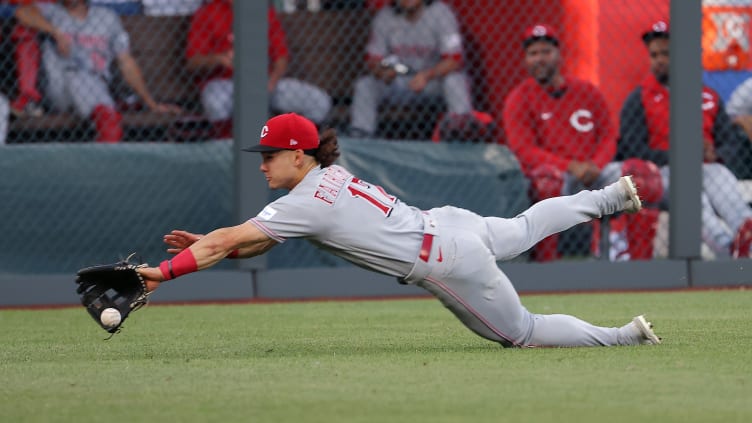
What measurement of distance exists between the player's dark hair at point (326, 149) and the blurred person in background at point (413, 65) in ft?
15.0

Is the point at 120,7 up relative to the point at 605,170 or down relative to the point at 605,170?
up

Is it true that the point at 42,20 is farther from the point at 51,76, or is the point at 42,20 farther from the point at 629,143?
the point at 629,143

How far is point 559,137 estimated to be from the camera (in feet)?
35.4

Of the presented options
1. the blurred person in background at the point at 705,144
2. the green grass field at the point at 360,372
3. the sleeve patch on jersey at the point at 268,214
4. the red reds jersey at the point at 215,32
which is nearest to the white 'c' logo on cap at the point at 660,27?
the blurred person in background at the point at 705,144

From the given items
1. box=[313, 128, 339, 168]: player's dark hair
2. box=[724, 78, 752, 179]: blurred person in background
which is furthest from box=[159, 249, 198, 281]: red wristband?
box=[724, 78, 752, 179]: blurred person in background

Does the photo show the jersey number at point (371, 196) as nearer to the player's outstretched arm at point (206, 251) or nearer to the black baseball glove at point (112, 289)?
the player's outstretched arm at point (206, 251)

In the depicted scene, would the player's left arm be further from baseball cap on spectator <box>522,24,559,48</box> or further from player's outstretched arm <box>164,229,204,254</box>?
player's outstretched arm <box>164,229,204,254</box>

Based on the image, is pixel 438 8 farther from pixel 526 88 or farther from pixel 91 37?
pixel 91 37

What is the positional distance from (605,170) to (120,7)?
4146mm

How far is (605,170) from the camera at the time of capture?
10625 mm

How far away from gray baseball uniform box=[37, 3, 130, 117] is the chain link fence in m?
0.01

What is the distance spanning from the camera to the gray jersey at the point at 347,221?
587cm

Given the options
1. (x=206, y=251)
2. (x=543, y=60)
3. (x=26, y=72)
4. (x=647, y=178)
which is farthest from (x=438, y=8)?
(x=206, y=251)

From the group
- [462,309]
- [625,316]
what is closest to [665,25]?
[625,316]
